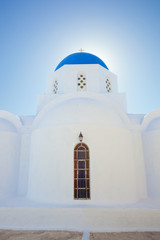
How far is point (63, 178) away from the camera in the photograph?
6.18 metres

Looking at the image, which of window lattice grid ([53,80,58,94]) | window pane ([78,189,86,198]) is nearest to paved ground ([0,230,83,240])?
window pane ([78,189,86,198])

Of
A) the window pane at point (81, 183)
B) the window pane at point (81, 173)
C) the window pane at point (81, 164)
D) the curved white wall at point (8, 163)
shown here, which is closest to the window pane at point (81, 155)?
the window pane at point (81, 164)

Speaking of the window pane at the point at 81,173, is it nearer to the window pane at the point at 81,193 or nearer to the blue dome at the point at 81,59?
the window pane at the point at 81,193

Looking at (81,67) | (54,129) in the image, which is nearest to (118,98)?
(81,67)

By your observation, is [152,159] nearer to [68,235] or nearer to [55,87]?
[68,235]

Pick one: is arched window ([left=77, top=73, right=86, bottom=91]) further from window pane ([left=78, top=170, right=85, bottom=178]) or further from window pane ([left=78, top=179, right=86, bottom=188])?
window pane ([left=78, top=179, right=86, bottom=188])

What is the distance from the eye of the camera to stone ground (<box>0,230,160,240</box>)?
454 cm

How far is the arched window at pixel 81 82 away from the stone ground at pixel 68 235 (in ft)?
23.4

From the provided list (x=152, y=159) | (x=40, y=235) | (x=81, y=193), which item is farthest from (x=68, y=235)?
(x=152, y=159)

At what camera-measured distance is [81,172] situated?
20.7 ft

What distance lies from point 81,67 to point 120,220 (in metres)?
8.07

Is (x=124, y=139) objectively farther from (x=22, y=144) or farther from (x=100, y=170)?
(x=22, y=144)

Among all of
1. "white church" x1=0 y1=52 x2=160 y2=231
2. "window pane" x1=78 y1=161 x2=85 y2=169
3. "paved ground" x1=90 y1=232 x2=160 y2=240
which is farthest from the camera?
"window pane" x1=78 y1=161 x2=85 y2=169

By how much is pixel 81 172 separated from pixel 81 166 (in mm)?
229
